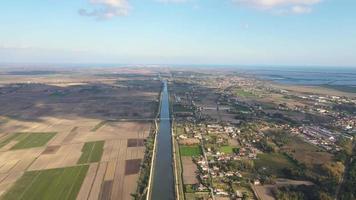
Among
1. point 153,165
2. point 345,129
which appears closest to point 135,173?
point 153,165

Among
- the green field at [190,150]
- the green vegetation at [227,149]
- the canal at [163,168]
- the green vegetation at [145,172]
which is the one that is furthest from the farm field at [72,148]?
the green vegetation at [227,149]

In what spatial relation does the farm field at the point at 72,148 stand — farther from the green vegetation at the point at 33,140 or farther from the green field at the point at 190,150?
the green field at the point at 190,150

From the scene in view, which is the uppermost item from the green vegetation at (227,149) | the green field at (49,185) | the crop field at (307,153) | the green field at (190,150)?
the green field at (49,185)

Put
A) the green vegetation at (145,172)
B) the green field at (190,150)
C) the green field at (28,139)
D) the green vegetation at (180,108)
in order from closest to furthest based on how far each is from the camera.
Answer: the green vegetation at (145,172)
the green field at (190,150)
the green field at (28,139)
the green vegetation at (180,108)

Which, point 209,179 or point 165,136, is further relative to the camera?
point 165,136

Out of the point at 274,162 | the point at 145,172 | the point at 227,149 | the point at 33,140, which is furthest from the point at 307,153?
the point at 33,140

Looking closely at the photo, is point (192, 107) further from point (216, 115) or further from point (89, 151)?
point (89, 151)

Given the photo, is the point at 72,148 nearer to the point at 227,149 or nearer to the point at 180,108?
the point at 227,149
